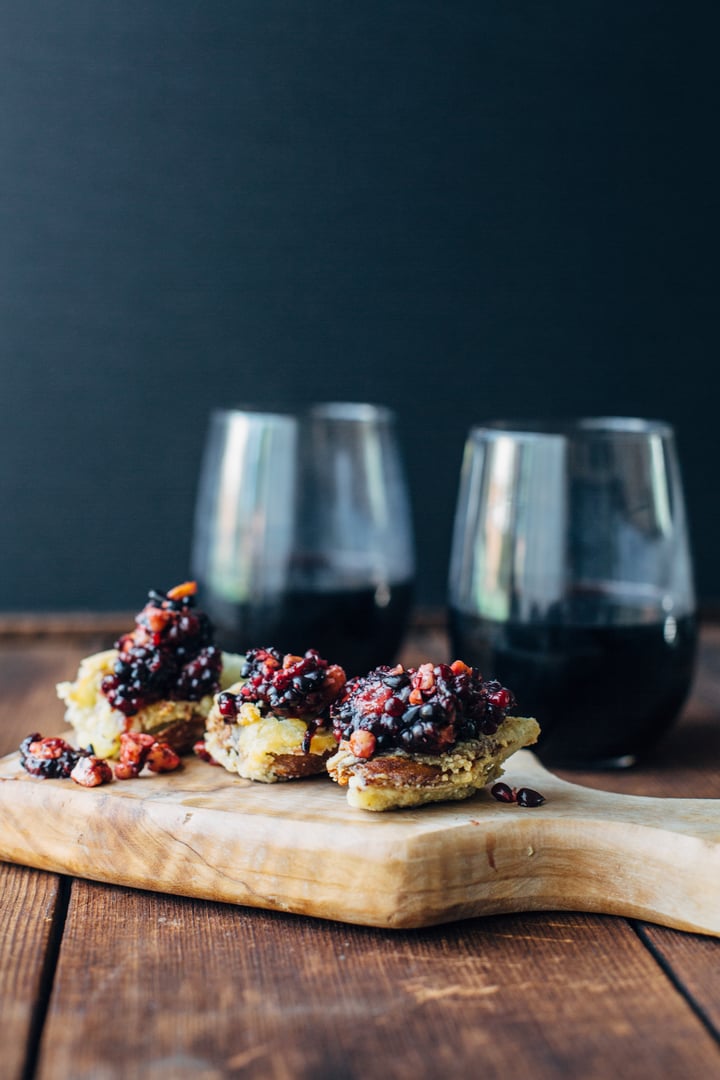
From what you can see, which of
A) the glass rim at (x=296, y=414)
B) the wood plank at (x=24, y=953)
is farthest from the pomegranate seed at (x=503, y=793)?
the glass rim at (x=296, y=414)

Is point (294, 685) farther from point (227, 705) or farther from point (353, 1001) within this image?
point (353, 1001)

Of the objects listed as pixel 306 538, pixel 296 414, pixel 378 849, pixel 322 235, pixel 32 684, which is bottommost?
pixel 32 684

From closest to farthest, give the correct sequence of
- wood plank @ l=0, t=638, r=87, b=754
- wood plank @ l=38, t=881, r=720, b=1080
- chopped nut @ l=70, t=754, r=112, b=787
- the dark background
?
wood plank @ l=38, t=881, r=720, b=1080
chopped nut @ l=70, t=754, r=112, b=787
wood plank @ l=0, t=638, r=87, b=754
the dark background

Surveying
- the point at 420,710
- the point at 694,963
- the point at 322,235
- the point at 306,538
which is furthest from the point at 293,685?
the point at 322,235

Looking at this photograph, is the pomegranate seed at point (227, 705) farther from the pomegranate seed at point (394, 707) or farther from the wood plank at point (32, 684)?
the wood plank at point (32, 684)

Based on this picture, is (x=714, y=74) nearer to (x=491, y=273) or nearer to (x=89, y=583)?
(x=491, y=273)

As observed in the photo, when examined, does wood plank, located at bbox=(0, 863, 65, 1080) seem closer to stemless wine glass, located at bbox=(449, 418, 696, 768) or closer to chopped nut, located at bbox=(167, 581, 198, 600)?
chopped nut, located at bbox=(167, 581, 198, 600)

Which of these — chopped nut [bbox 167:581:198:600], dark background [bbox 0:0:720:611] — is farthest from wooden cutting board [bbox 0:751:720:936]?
dark background [bbox 0:0:720:611]
